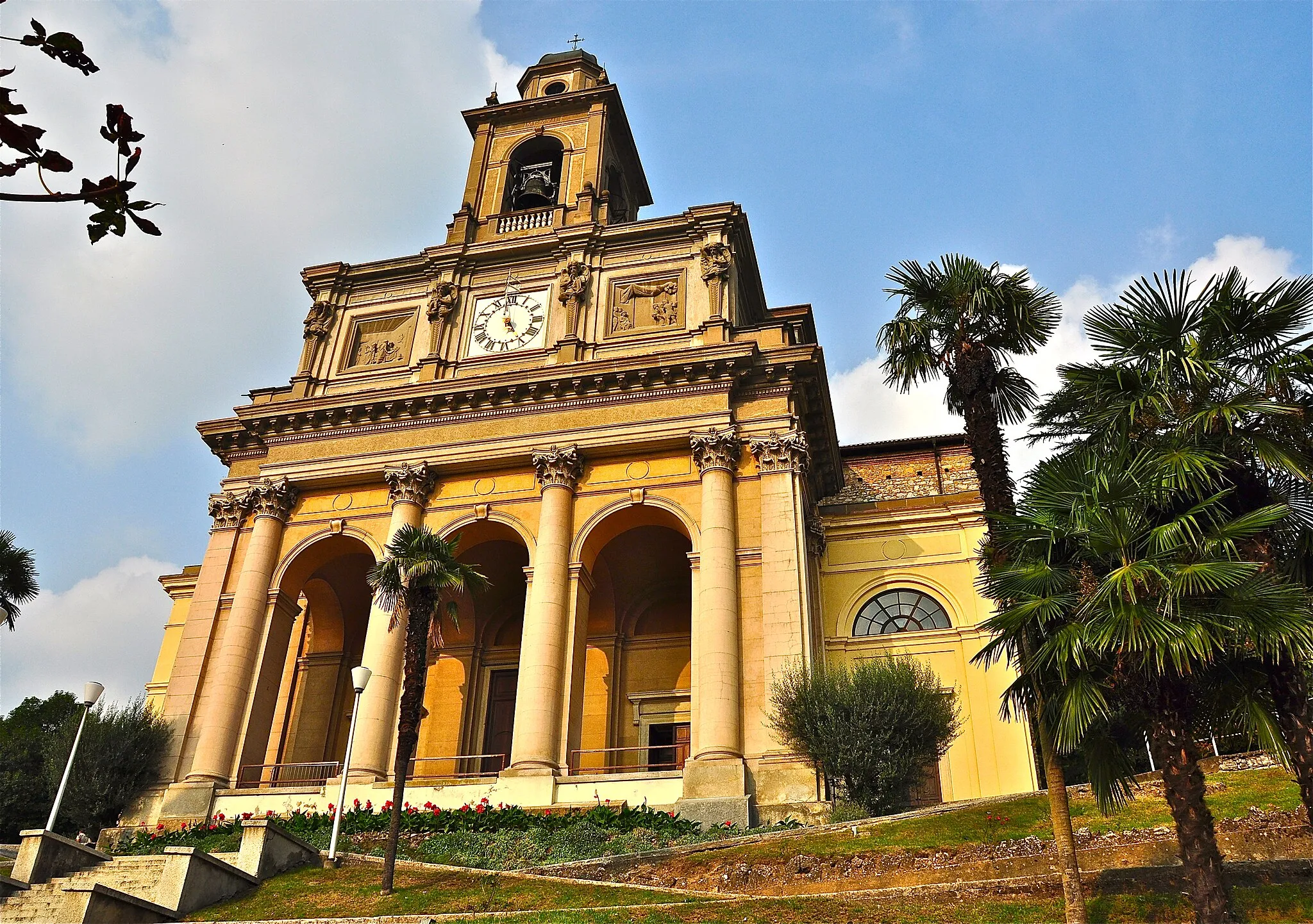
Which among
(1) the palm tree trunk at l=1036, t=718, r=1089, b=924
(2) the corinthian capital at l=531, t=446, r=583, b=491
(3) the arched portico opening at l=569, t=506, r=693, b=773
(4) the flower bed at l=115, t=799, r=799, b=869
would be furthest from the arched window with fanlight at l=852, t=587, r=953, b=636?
(1) the palm tree trunk at l=1036, t=718, r=1089, b=924

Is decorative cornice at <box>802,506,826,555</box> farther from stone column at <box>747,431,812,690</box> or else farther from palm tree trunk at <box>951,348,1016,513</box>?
palm tree trunk at <box>951,348,1016,513</box>

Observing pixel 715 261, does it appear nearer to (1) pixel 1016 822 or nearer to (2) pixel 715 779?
(2) pixel 715 779

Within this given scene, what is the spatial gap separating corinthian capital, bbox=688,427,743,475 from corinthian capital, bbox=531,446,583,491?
10.4ft

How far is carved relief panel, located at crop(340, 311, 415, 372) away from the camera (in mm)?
31531

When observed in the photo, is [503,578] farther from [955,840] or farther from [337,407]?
[955,840]

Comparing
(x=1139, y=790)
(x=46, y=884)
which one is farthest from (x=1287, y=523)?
(x=46, y=884)

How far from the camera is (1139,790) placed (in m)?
17.2

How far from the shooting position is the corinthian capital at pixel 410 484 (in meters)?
27.5

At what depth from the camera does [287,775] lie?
29.4 m

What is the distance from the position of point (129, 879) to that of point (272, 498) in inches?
549

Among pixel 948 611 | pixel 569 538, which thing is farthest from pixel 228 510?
pixel 948 611

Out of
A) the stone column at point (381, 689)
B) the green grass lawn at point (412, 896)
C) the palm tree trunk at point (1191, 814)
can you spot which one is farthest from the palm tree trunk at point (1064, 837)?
the stone column at point (381, 689)

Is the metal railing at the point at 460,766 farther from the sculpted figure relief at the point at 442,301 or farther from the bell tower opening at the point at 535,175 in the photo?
the bell tower opening at the point at 535,175

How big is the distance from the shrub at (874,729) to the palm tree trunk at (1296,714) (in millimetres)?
9184
